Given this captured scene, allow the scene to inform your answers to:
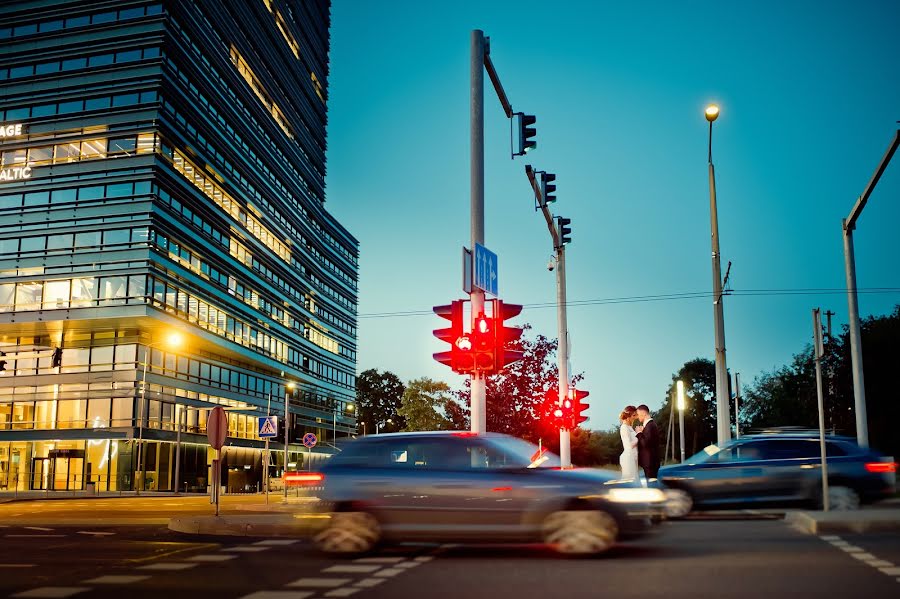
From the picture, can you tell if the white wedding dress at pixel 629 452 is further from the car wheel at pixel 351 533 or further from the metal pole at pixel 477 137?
the car wheel at pixel 351 533

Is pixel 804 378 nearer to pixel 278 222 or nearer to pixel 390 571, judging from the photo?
pixel 278 222

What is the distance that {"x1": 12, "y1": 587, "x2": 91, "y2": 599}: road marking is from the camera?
309 inches

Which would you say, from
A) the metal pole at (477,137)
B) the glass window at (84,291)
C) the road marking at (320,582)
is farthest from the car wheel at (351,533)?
the glass window at (84,291)

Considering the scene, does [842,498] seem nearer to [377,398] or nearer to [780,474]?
[780,474]

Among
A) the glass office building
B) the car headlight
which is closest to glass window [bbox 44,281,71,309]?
the glass office building

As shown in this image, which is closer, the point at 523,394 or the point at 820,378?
the point at 820,378

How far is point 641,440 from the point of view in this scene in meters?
17.1

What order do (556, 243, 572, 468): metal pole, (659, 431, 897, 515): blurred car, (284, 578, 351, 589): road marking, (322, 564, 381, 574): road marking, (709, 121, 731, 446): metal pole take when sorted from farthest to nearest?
(556, 243, 572, 468): metal pole, (709, 121, 731, 446): metal pole, (659, 431, 897, 515): blurred car, (322, 564, 381, 574): road marking, (284, 578, 351, 589): road marking

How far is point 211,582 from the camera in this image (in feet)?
28.9

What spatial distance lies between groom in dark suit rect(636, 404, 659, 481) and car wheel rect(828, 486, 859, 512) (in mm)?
3072

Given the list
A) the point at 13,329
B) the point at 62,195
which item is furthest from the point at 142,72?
the point at 13,329

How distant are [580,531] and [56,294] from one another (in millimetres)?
50851

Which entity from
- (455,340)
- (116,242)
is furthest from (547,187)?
(116,242)

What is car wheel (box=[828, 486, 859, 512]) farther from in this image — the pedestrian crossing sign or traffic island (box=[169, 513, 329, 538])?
the pedestrian crossing sign
